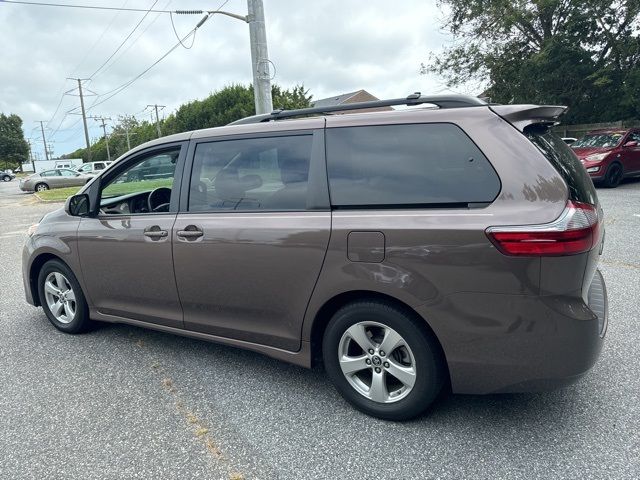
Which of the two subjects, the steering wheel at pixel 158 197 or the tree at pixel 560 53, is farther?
the tree at pixel 560 53

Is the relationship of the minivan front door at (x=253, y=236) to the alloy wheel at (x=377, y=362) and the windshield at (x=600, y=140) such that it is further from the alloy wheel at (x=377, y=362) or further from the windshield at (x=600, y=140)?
the windshield at (x=600, y=140)

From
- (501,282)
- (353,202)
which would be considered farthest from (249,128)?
(501,282)

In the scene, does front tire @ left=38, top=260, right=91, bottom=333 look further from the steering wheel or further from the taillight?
the taillight

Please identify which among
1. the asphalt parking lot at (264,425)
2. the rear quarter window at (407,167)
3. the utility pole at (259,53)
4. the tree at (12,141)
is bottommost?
the asphalt parking lot at (264,425)

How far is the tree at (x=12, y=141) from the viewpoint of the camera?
6944 centimetres

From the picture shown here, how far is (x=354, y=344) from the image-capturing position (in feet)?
9.22

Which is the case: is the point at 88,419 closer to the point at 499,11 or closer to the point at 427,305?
the point at 427,305

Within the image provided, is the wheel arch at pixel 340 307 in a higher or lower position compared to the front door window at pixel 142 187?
lower

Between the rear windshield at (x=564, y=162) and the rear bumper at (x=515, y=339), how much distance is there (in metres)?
0.54

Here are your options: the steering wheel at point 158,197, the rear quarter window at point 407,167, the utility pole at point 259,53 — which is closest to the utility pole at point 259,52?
the utility pole at point 259,53

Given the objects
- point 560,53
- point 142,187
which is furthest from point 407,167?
point 560,53

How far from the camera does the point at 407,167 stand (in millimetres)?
2580

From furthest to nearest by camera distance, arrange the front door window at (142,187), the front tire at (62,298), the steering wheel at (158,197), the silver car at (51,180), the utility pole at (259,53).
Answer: the silver car at (51,180), the utility pole at (259,53), the front tire at (62,298), the steering wheel at (158,197), the front door window at (142,187)

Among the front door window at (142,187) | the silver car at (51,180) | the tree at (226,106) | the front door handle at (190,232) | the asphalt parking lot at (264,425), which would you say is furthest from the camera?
the tree at (226,106)
